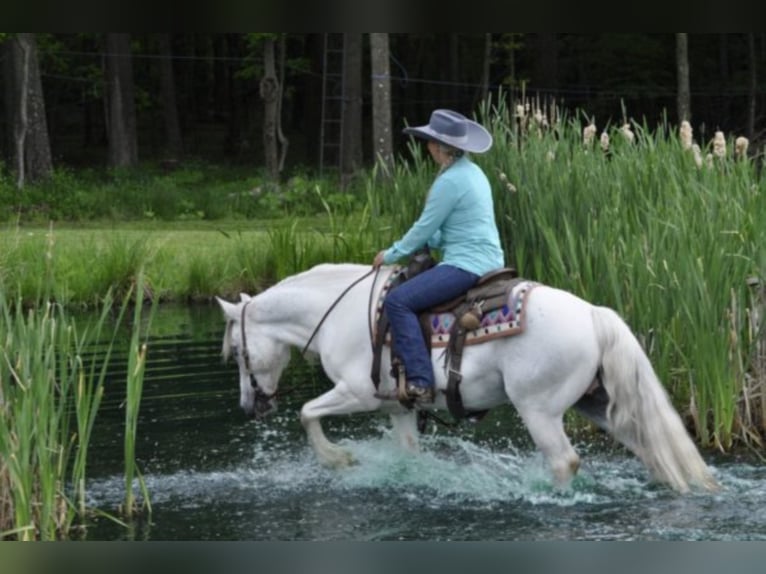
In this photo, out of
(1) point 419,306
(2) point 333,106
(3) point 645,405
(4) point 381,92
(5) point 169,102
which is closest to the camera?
(3) point 645,405

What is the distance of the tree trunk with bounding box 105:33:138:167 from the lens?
3431 centimetres

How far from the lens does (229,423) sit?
11203 millimetres

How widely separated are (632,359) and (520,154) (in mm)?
3699

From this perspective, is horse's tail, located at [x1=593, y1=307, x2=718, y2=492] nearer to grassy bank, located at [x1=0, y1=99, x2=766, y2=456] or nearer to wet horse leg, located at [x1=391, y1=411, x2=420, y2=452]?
grassy bank, located at [x1=0, y1=99, x2=766, y2=456]

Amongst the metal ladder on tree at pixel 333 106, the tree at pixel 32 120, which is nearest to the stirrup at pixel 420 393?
the tree at pixel 32 120

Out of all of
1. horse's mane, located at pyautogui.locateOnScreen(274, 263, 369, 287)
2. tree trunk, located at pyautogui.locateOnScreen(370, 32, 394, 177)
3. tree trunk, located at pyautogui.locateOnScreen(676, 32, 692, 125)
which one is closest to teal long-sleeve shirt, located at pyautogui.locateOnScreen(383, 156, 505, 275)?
horse's mane, located at pyautogui.locateOnScreen(274, 263, 369, 287)

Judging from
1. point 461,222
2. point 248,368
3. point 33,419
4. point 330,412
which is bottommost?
point 330,412

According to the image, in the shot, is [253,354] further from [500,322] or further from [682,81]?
[682,81]

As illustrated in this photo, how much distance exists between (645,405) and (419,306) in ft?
4.50

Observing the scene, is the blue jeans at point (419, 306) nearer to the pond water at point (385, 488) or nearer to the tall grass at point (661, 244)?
the pond water at point (385, 488)

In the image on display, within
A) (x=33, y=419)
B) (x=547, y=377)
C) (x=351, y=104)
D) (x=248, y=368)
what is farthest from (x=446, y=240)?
(x=351, y=104)

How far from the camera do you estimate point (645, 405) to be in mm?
8180

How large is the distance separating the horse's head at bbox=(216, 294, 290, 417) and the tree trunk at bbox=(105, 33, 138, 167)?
24691 millimetres

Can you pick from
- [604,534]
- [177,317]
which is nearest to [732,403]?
[604,534]
